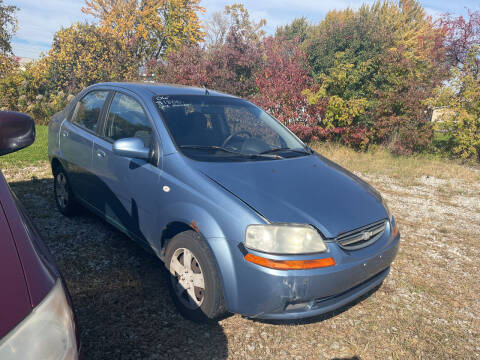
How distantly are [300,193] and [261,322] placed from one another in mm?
1074

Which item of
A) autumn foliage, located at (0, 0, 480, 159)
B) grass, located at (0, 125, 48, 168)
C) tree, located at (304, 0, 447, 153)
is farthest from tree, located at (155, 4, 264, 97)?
Answer: grass, located at (0, 125, 48, 168)

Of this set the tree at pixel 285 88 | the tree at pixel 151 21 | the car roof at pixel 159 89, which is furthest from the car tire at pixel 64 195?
the tree at pixel 151 21

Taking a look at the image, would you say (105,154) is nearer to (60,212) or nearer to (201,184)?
(201,184)

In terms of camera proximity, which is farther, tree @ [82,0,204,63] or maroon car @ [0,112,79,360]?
tree @ [82,0,204,63]

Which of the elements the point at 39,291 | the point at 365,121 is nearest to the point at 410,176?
the point at 365,121

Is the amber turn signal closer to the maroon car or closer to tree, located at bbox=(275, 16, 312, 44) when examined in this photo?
the maroon car

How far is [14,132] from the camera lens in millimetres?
1969

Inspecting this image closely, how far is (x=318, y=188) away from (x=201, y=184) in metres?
0.90

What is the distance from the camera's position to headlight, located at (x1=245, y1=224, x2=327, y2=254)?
2240mm

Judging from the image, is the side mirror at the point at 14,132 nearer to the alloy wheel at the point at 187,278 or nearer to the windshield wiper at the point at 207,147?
the windshield wiper at the point at 207,147

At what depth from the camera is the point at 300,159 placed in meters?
3.28

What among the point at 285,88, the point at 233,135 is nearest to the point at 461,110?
the point at 285,88

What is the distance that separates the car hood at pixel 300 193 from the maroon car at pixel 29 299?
1317 millimetres

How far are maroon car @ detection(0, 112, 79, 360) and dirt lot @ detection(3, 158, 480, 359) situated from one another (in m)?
0.96
